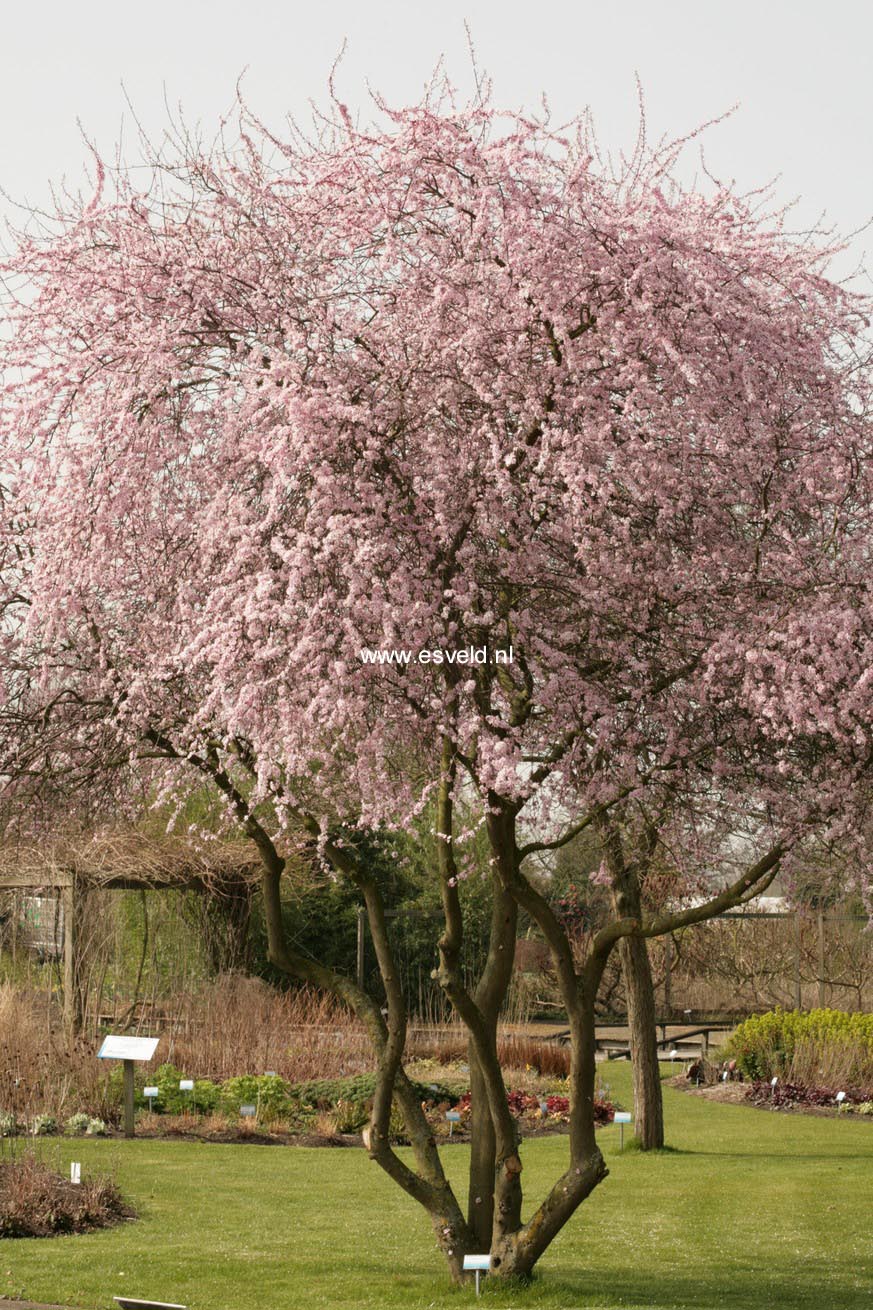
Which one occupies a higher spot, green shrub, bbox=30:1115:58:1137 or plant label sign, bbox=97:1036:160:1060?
plant label sign, bbox=97:1036:160:1060

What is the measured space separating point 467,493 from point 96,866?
10.9 metres

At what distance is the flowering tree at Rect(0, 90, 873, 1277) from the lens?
6.79 m

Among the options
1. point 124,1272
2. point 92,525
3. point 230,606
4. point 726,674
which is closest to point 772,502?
point 726,674

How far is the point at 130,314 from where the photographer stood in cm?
757

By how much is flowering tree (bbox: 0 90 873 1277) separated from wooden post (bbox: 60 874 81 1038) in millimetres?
8335

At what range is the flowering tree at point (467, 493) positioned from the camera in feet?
22.3

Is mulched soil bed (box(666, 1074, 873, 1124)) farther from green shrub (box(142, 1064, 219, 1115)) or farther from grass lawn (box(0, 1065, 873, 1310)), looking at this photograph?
green shrub (box(142, 1064, 219, 1115))

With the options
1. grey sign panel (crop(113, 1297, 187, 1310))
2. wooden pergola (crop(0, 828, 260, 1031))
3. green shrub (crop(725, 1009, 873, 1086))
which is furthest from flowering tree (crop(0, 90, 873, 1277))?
green shrub (crop(725, 1009, 873, 1086))

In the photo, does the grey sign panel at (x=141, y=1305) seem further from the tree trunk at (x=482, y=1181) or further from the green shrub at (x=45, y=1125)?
the green shrub at (x=45, y=1125)

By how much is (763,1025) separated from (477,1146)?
1085 cm

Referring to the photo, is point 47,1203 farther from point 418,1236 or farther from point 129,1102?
point 129,1102

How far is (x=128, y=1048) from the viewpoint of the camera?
13266 mm

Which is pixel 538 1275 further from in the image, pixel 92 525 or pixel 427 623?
pixel 92 525

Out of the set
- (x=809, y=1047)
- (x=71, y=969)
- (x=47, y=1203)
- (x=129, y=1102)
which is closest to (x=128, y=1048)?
(x=129, y=1102)
